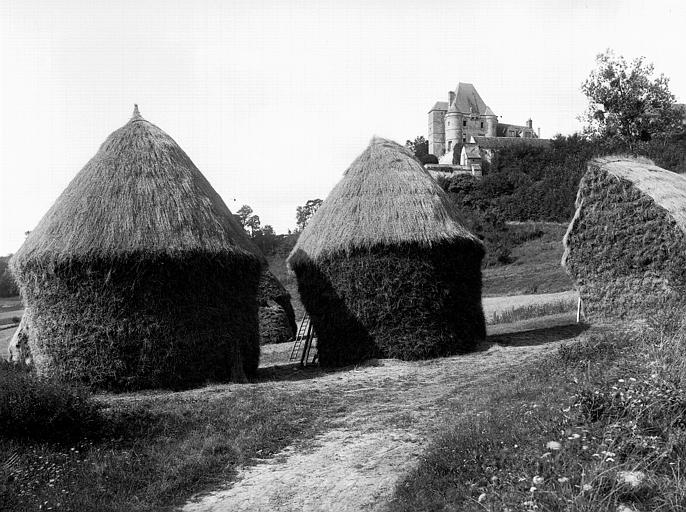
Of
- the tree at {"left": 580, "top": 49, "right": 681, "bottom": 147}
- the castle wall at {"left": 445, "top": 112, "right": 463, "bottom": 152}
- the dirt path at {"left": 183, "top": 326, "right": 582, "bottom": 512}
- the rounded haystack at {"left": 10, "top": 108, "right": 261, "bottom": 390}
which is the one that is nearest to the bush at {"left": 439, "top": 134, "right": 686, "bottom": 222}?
the tree at {"left": 580, "top": 49, "right": 681, "bottom": 147}

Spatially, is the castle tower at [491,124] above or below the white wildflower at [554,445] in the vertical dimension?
above

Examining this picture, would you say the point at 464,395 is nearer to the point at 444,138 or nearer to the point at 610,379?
the point at 610,379

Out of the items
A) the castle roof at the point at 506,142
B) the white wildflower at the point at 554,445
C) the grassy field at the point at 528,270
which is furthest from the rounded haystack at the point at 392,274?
the castle roof at the point at 506,142

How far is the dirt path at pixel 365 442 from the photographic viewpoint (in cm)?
600

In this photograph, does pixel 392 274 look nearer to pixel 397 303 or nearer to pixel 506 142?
pixel 397 303

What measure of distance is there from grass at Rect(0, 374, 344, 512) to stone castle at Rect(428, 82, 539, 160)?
89519 millimetres

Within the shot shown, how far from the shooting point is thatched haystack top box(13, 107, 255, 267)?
11.1 metres

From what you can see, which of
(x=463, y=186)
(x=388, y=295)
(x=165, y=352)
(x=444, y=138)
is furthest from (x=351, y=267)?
(x=444, y=138)

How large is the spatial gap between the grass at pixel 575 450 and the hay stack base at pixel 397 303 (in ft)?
18.2

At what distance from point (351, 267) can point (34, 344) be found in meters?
5.88

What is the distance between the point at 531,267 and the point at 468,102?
6944 cm

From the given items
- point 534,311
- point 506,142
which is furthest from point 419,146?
point 534,311

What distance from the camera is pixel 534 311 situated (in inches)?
863

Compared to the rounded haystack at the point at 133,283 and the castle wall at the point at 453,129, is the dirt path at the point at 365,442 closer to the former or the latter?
the rounded haystack at the point at 133,283
